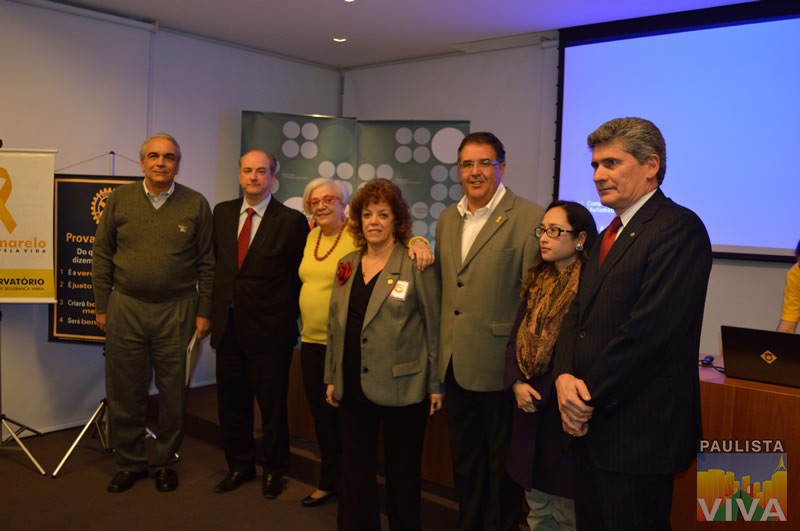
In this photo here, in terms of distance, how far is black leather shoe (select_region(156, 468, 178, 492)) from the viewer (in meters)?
3.76

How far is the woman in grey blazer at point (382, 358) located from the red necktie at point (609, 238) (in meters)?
0.84

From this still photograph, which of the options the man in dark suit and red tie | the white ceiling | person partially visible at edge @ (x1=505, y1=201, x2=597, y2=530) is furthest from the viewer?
the white ceiling

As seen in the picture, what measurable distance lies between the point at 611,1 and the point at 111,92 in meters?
3.74

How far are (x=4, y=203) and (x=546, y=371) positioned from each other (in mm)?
3713

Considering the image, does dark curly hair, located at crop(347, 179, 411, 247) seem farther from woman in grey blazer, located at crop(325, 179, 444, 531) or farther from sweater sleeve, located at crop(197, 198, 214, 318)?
sweater sleeve, located at crop(197, 198, 214, 318)

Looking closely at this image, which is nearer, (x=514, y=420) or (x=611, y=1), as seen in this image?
(x=514, y=420)

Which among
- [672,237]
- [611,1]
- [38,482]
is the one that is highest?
[611,1]

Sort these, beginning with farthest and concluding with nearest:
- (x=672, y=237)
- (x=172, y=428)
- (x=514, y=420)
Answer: (x=172, y=428)
(x=514, y=420)
(x=672, y=237)

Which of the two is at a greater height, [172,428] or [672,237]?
[672,237]

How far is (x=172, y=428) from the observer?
12.4 ft

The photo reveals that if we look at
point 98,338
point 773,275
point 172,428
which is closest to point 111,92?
point 98,338

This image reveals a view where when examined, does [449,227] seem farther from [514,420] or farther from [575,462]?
[575,462]

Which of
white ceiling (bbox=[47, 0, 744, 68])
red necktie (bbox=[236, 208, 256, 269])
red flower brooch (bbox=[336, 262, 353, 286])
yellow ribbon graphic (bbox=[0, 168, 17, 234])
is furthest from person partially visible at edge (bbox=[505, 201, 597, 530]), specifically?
yellow ribbon graphic (bbox=[0, 168, 17, 234])

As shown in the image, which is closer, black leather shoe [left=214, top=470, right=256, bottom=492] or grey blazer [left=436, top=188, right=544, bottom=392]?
grey blazer [left=436, top=188, right=544, bottom=392]
